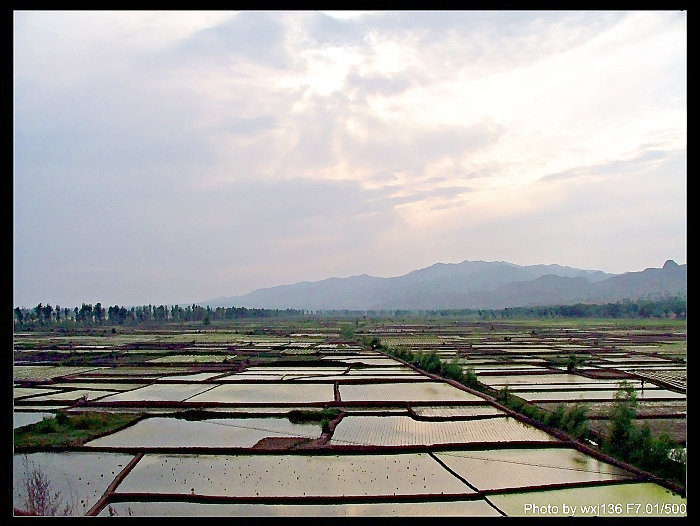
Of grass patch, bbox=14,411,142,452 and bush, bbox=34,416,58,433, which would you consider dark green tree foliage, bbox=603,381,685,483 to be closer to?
grass patch, bbox=14,411,142,452

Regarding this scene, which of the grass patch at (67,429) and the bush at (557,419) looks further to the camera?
the bush at (557,419)

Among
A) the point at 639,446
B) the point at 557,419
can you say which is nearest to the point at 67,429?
the point at 557,419

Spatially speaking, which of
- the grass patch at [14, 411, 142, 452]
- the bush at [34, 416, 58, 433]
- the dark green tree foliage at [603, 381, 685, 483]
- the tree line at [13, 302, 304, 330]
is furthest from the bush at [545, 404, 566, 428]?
the tree line at [13, 302, 304, 330]

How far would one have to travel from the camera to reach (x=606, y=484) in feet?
26.3

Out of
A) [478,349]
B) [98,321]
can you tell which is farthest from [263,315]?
[478,349]

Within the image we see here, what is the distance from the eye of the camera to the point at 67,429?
1162cm

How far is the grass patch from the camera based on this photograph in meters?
10.4

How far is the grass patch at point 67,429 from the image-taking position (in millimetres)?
10401

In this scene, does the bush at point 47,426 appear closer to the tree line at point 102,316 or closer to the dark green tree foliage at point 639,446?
the dark green tree foliage at point 639,446

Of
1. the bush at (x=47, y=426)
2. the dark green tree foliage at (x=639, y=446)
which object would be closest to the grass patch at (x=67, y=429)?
the bush at (x=47, y=426)
